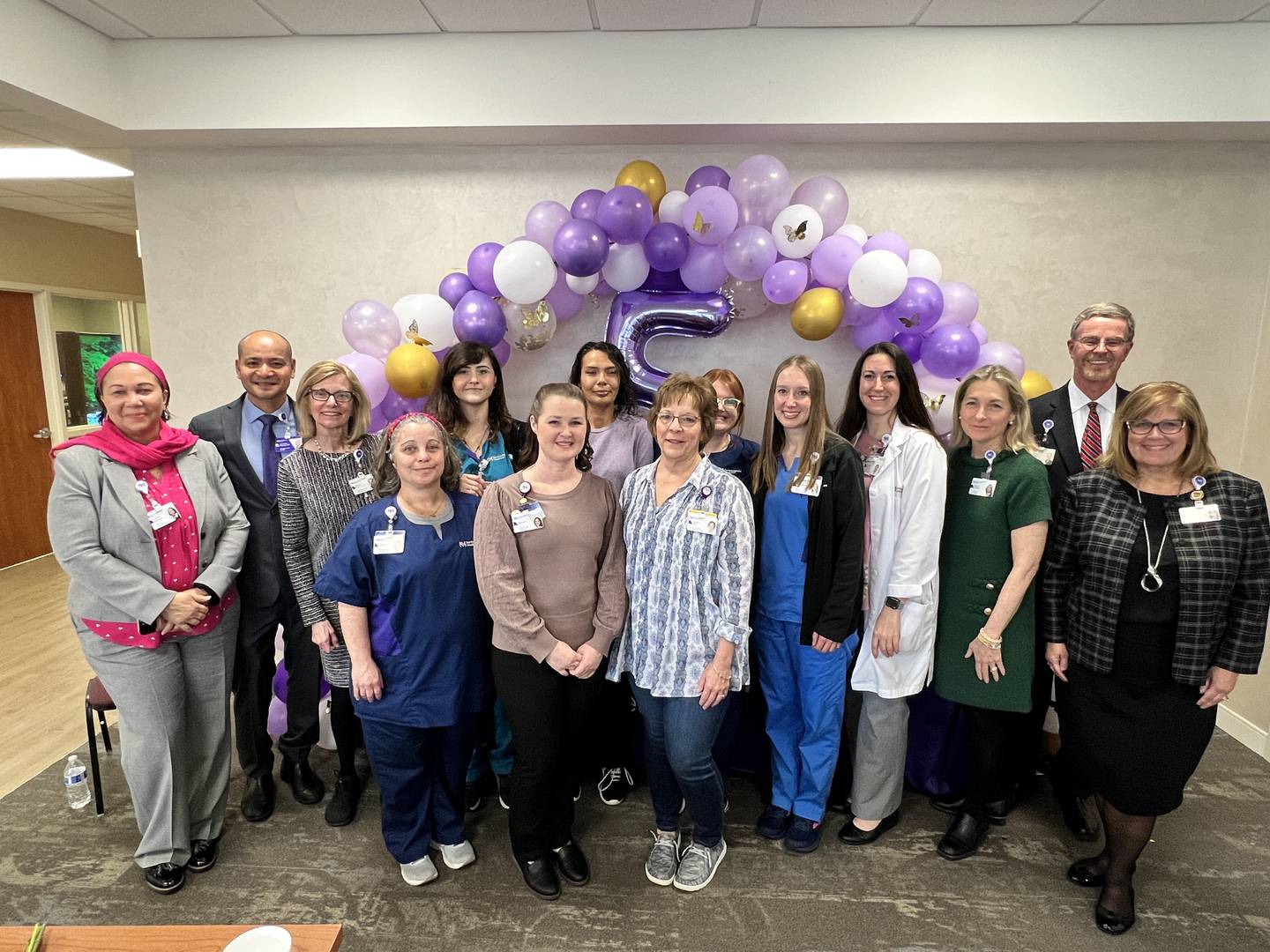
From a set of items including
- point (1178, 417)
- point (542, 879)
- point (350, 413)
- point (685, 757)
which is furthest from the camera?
point (350, 413)

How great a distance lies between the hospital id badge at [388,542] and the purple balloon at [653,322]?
55.8 inches

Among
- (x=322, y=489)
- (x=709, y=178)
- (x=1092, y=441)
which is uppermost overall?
(x=709, y=178)

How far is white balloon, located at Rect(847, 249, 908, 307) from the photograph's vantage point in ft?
8.96

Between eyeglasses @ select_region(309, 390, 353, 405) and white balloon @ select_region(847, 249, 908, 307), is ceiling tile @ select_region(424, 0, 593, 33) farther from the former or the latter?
eyeglasses @ select_region(309, 390, 353, 405)

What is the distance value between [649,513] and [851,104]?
231cm

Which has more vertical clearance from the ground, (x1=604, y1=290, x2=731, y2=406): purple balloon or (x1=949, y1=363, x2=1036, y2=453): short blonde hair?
(x1=604, y1=290, x2=731, y2=406): purple balloon

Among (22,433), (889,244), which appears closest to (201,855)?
(889,244)

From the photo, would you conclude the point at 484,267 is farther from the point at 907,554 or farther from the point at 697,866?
the point at 697,866

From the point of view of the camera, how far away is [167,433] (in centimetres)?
216

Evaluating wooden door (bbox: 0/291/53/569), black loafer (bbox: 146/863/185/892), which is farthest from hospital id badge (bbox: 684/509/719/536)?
wooden door (bbox: 0/291/53/569)

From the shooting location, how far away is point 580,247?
110 inches

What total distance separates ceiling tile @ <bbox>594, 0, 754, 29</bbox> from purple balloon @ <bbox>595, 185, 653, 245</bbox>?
763 millimetres

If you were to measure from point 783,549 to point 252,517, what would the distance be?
1.89 m

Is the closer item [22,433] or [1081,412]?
[1081,412]
